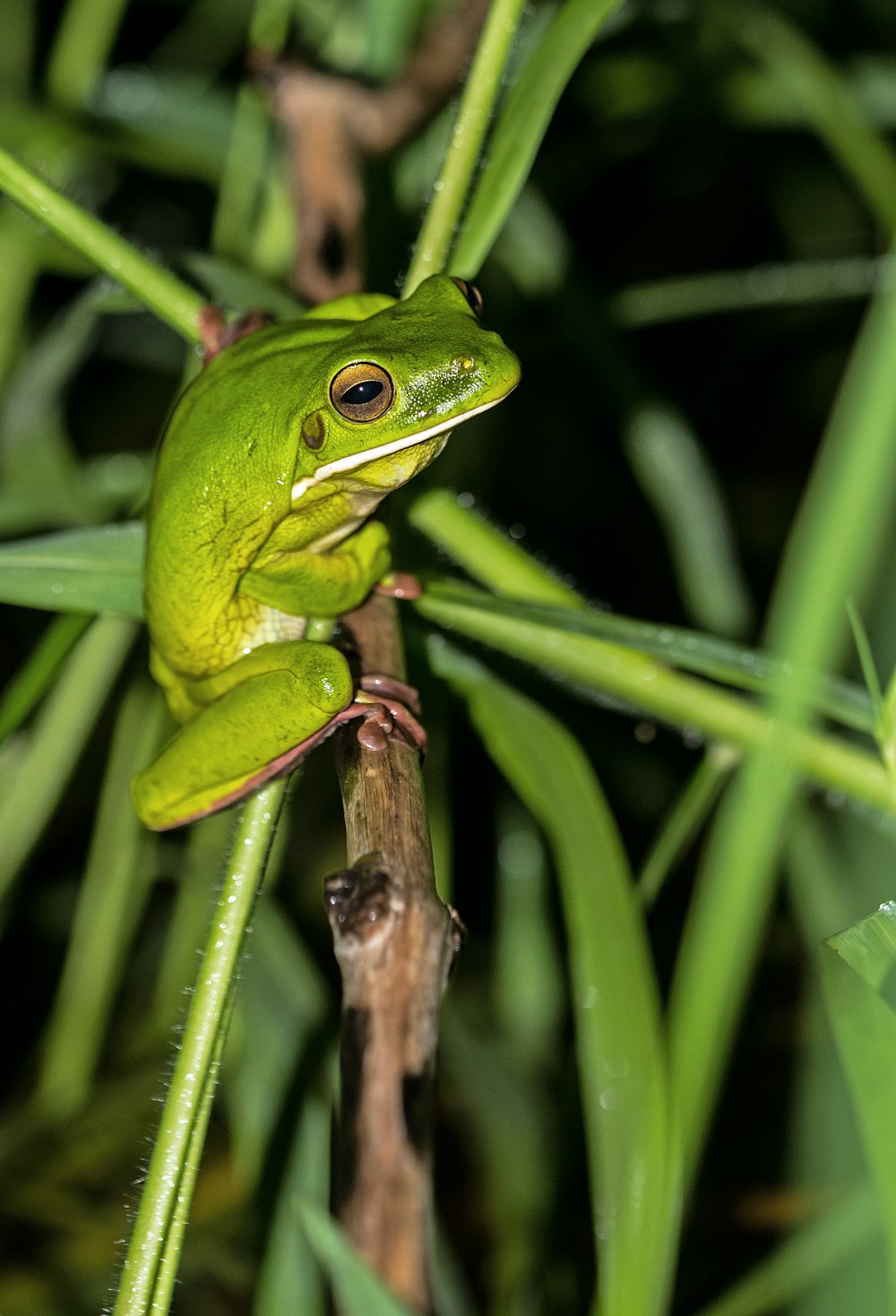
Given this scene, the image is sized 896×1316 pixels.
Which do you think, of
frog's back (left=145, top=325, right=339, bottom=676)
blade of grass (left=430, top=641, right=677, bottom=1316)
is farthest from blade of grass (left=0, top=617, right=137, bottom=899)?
blade of grass (left=430, top=641, right=677, bottom=1316)

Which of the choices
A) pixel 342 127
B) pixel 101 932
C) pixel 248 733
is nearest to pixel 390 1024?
pixel 248 733

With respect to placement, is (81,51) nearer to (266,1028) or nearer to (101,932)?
(101,932)

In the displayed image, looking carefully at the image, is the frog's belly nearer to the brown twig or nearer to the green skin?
the green skin

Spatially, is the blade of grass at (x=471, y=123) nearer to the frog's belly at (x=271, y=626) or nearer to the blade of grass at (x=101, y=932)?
the frog's belly at (x=271, y=626)

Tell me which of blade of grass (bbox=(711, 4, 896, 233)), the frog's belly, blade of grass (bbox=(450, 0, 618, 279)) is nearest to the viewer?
blade of grass (bbox=(450, 0, 618, 279))

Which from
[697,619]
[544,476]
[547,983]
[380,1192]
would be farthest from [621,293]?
[380,1192]
